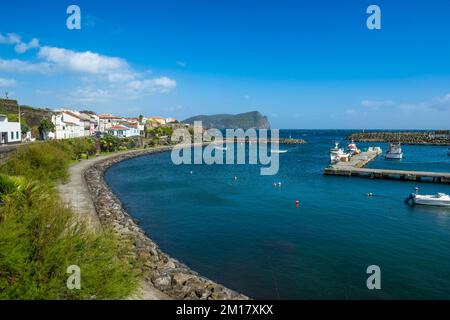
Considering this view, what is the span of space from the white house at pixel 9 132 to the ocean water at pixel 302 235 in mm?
22084

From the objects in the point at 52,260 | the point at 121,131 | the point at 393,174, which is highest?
the point at 121,131

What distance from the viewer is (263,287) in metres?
17.8

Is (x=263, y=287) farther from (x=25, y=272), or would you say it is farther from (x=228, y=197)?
(x=228, y=197)

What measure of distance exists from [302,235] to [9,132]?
52.5m

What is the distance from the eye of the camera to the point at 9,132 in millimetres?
56719

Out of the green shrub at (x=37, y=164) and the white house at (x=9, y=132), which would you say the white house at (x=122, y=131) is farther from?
the green shrub at (x=37, y=164)

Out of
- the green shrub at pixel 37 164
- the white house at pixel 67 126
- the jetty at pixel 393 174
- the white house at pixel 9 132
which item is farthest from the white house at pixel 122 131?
the green shrub at pixel 37 164

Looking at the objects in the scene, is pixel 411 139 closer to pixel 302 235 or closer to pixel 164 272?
pixel 302 235

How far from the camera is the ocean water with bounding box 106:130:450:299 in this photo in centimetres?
1844

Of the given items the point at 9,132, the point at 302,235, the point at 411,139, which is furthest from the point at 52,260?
the point at 411,139

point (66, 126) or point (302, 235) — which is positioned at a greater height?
point (66, 126)

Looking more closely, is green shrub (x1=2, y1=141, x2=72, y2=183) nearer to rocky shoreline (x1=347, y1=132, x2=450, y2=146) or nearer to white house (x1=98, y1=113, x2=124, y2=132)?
white house (x1=98, y1=113, x2=124, y2=132)
